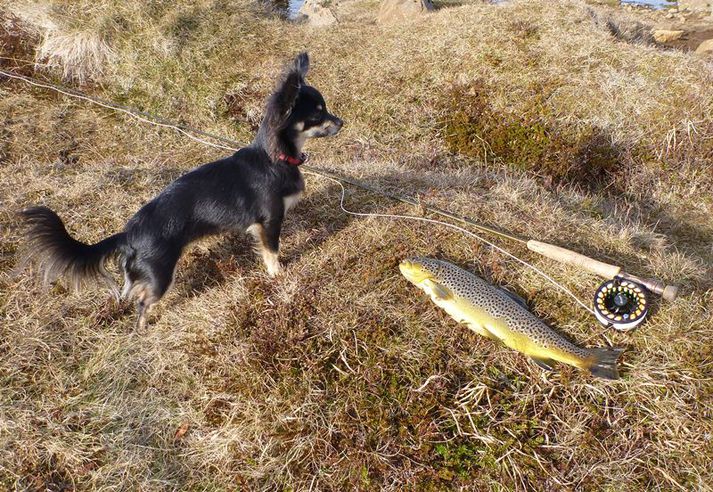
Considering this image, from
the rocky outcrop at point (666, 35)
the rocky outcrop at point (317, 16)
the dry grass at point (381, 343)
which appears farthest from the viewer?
the rocky outcrop at point (666, 35)

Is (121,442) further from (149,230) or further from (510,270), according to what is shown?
(510,270)

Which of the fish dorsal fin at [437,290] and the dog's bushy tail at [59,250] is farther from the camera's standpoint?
the fish dorsal fin at [437,290]

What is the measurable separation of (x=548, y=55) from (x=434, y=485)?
23.7ft

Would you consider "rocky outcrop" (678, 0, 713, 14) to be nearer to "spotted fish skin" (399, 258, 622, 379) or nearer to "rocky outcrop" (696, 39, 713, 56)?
"rocky outcrop" (696, 39, 713, 56)

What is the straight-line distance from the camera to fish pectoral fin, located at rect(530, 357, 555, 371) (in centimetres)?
280

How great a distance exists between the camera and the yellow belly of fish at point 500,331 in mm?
2786

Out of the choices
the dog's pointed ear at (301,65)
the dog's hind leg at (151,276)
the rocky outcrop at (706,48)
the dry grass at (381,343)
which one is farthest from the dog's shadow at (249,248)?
the rocky outcrop at (706,48)

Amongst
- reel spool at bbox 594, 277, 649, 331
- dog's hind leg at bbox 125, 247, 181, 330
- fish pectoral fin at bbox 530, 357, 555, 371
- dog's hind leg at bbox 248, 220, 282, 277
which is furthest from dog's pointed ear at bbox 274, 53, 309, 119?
reel spool at bbox 594, 277, 649, 331

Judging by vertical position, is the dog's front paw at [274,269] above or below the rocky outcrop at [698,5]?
below

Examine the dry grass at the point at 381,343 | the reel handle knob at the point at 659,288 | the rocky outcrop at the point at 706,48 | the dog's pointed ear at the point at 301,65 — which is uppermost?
the dog's pointed ear at the point at 301,65

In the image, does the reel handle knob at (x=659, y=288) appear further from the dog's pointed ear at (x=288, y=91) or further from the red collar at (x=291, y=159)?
the dog's pointed ear at (x=288, y=91)

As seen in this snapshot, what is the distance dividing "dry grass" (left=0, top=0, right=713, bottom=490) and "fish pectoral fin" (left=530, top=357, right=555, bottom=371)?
0.38 ft

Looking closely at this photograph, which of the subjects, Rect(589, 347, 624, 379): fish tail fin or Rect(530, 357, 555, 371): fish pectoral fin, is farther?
Rect(530, 357, 555, 371): fish pectoral fin

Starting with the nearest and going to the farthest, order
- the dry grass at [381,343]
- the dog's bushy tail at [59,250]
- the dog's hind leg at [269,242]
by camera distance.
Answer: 1. the dry grass at [381,343]
2. the dog's bushy tail at [59,250]
3. the dog's hind leg at [269,242]
